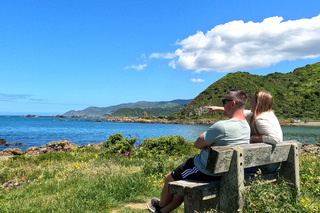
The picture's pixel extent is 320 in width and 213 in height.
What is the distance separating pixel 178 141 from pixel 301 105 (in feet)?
296

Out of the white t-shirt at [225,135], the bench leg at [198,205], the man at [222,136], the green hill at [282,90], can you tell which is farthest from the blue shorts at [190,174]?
the green hill at [282,90]

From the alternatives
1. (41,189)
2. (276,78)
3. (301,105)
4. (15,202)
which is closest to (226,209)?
(15,202)

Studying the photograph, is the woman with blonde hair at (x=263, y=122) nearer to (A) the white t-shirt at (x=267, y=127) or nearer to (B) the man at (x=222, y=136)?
(A) the white t-shirt at (x=267, y=127)

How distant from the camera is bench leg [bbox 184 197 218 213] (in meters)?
3.59

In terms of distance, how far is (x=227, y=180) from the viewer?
329cm

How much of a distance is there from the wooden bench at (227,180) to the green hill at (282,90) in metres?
87.9

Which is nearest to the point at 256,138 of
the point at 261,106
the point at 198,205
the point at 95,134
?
the point at 261,106

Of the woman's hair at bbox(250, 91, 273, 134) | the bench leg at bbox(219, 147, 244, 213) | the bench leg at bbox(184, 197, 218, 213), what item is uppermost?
the woman's hair at bbox(250, 91, 273, 134)

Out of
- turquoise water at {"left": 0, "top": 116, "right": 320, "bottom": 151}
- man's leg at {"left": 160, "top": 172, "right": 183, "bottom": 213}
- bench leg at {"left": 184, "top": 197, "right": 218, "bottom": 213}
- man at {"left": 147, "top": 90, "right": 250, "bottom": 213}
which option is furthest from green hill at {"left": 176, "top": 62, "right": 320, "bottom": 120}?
bench leg at {"left": 184, "top": 197, "right": 218, "bottom": 213}

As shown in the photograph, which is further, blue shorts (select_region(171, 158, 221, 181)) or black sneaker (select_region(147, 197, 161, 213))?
black sneaker (select_region(147, 197, 161, 213))

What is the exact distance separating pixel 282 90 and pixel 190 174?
111 metres

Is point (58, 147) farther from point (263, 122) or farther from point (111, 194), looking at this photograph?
point (263, 122)

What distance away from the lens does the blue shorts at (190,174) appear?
3.71 metres

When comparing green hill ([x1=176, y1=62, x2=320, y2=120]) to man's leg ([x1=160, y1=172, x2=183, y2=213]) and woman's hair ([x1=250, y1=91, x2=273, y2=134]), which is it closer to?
woman's hair ([x1=250, y1=91, x2=273, y2=134])
